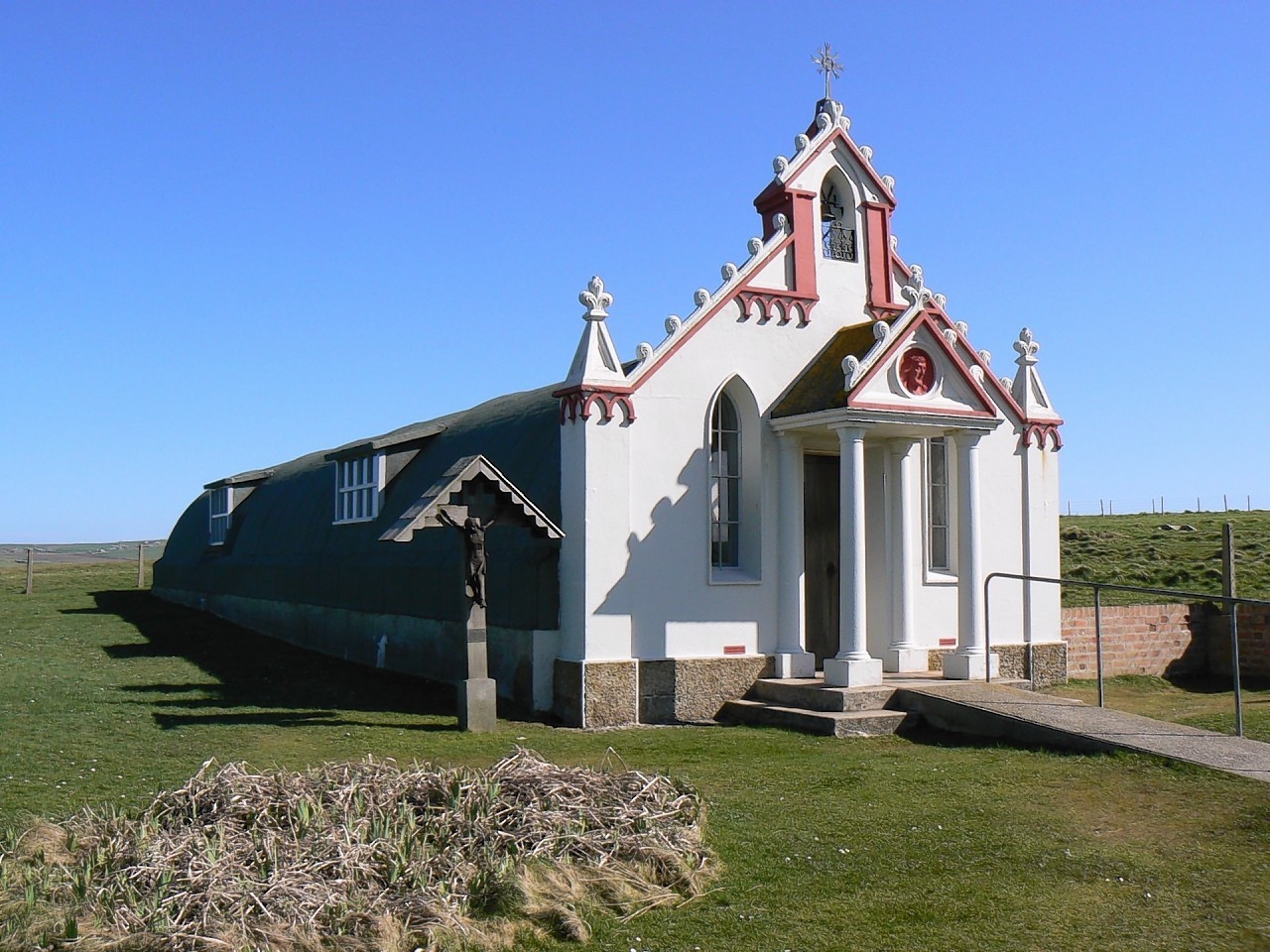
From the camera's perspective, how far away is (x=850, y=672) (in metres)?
13.3

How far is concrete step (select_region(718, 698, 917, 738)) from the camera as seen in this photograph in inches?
498

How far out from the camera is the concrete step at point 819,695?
13109 millimetres

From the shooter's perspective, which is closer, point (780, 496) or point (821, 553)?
point (780, 496)

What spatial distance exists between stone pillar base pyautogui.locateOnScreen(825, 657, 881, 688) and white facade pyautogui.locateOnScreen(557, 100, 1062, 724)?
Result: 0.02 meters

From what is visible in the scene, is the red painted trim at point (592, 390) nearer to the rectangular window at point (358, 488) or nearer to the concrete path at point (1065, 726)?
the concrete path at point (1065, 726)

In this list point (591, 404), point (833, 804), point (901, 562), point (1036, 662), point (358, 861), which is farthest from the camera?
point (1036, 662)

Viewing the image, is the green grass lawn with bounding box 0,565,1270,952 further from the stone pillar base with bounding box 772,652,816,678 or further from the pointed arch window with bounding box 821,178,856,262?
the pointed arch window with bounding box 821,178,856,262

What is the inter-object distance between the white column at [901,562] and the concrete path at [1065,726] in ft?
4.04

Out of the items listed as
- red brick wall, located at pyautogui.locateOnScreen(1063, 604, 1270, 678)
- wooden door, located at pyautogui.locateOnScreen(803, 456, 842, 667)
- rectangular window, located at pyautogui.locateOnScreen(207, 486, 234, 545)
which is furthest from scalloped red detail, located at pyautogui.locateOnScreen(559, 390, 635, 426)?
rectangular window, located at pyautogui.locateOnScreen(207, 486, 234, 545)

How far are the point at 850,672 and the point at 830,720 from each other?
87cm

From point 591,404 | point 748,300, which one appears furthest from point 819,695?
point 748,300

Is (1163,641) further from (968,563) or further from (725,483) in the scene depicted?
(725,483)

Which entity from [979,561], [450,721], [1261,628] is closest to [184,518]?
[450,721]

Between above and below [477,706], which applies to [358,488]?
above
